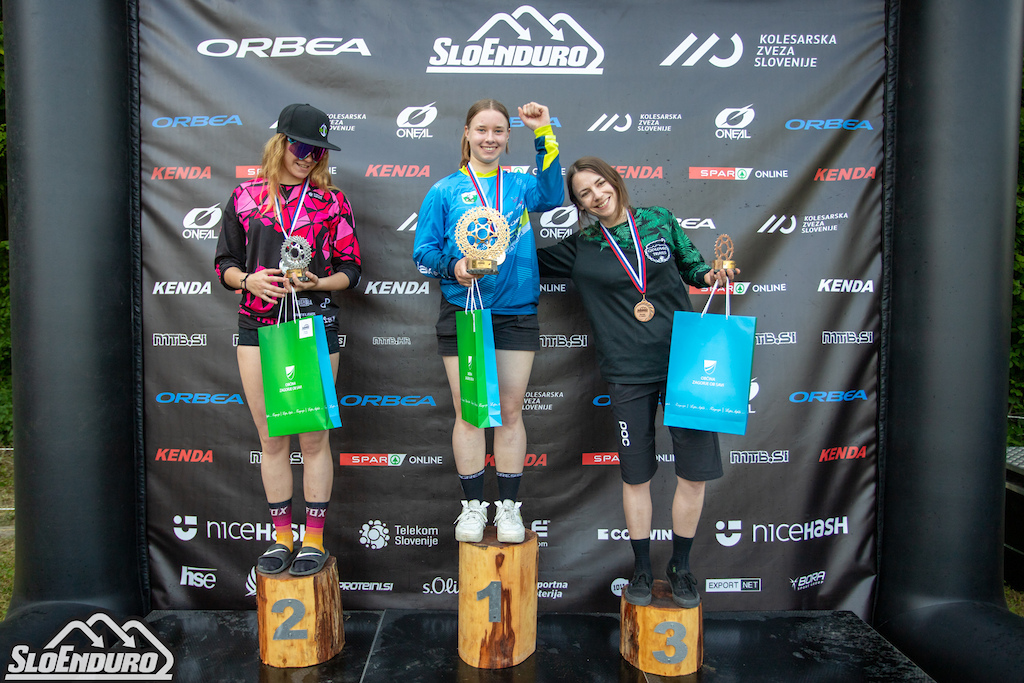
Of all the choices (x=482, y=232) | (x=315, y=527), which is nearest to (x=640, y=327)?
(x=482, y=232)

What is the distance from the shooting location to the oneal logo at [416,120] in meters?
2.76

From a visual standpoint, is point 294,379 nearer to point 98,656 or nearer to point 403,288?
point 403,288

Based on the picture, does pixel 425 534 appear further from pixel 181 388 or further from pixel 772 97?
pixel 772 97

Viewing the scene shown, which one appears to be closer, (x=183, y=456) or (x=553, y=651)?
(x=553, y=651)

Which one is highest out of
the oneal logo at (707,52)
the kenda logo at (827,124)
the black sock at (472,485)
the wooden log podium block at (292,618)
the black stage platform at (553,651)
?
the oneal logo at (707,52)

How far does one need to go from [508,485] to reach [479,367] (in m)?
0.52

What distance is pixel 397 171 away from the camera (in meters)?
2.78

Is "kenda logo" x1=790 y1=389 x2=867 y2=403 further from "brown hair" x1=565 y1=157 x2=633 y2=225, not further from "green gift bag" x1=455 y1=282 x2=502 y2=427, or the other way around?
"green gift bag" x1=455 y1=282 x2=502 y2=427

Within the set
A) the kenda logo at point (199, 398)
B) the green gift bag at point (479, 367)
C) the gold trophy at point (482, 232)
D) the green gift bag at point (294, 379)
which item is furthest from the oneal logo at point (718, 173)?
the kenda logo at point (199, 398)

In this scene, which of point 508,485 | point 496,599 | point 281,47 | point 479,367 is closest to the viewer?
point 479,367

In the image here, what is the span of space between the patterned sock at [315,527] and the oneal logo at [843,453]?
7.30ft

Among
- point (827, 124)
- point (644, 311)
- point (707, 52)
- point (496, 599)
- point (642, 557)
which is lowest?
point (496, 599)

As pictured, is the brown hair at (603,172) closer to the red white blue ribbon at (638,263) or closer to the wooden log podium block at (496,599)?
the red white blue ribbon at (638,263)

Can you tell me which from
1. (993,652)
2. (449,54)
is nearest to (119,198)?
(449,54)
